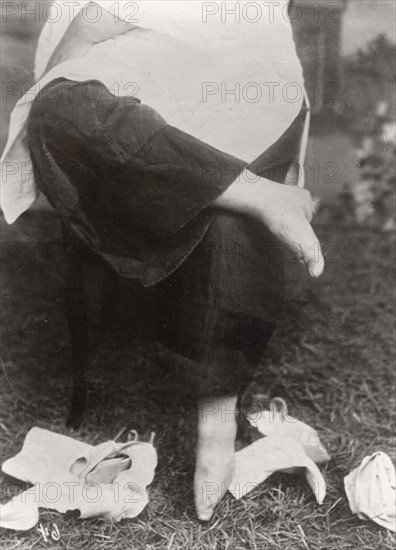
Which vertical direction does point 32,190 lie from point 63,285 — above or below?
above

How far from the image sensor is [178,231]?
152 cm

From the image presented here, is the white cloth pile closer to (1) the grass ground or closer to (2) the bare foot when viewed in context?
(1) the grass ground

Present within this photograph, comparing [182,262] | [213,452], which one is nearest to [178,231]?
[182,262]

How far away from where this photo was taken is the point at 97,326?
1.72 meters

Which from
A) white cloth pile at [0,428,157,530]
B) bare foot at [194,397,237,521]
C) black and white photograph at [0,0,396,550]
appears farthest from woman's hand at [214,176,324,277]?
white cloth pile at [0,428,157,530]

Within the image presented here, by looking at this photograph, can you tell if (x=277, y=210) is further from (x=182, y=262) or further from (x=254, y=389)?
(x=254, y=389)

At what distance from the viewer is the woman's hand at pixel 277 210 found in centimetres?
151

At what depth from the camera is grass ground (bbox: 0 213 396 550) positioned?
1.65 meters

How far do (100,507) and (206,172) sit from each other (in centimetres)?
77

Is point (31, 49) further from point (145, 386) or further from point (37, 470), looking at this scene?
point (37, 470)

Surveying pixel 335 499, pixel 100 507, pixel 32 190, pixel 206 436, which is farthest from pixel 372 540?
Result: pixel 32 190

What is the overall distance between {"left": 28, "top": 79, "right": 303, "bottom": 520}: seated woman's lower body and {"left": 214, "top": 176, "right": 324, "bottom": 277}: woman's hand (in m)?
0.02

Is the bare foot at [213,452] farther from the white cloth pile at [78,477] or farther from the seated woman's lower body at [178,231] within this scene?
the white cloth pile at [78,477]

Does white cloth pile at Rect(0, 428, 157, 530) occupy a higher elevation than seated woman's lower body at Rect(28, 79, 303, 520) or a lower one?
lower
